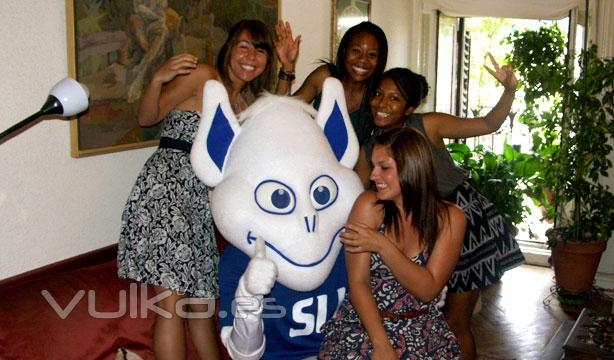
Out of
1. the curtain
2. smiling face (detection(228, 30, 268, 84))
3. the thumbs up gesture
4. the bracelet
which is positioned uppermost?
the curtain

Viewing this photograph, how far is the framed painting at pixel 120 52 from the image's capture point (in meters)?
2.19

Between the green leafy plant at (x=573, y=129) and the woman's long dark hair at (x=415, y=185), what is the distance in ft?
8.50

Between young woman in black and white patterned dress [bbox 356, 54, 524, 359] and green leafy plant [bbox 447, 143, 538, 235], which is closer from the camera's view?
young woman in black and white patterned dress [bbox 356, 54, 524, 359]

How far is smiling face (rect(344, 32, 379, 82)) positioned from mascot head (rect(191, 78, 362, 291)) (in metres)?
0.74

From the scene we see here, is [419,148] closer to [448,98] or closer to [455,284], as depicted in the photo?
[455,284]

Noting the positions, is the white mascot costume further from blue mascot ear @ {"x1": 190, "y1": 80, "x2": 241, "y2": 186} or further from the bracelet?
the bracelet

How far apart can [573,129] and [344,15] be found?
4.91 ft

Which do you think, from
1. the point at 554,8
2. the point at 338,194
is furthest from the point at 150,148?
the point at 554,8

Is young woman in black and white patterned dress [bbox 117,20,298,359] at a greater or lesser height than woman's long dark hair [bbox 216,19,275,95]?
lesser

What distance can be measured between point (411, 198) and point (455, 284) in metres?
0.78

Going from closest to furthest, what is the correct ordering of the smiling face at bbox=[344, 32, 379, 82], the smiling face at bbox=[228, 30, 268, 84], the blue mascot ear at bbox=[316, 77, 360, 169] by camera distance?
the blue mascot ear at bbox=[316, 77, 360, 169]
the smiling face at bbox=[228, 30, 268, 84]
the smiling face at bbox=[344, 32, 379, 82]

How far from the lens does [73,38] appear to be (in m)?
2.14

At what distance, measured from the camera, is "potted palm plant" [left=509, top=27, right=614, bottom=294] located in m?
4.14

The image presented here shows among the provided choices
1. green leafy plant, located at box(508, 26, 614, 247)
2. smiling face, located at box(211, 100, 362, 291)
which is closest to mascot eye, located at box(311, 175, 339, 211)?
smiling face, located at box(211, 100, 362, 291)
